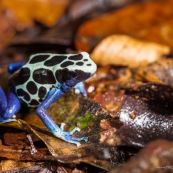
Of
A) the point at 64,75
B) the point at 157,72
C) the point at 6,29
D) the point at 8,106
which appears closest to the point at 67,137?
the point at 64,75

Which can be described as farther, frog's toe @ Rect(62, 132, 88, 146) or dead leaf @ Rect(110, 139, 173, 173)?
frog's toe @ Rect(62, 132, 88, 146)

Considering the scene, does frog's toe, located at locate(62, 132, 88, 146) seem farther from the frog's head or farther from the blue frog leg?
the blue frog leg

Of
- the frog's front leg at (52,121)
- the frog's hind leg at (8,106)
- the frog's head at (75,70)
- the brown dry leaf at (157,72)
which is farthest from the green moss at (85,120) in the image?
the brown dry leaf at (157,72)

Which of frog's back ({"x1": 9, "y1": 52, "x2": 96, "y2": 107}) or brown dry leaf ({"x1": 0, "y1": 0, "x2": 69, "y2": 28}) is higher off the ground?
frog's back ({"x1": 9, "y1": 52, "x2": 96, "y2": 107})

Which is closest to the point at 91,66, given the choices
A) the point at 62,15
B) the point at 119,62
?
the point at 119,62

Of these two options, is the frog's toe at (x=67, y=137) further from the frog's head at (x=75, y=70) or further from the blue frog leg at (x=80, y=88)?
the blue frog leg at (x=80, y=88)

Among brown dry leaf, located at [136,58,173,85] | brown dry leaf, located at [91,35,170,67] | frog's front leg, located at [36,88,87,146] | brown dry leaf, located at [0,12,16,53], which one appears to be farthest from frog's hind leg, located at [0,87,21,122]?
brown dry leaf, located at [0,12,16,53]

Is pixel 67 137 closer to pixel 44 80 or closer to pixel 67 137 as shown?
pixel 67 137
